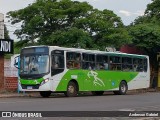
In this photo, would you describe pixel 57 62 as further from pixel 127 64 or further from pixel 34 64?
pixel 127 64

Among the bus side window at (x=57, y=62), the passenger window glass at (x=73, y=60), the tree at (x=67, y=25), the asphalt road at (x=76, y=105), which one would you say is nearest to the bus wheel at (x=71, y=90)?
the passenger window glass at (x=73, y=60)

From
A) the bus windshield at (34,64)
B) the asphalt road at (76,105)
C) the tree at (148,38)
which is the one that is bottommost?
the asphalt road at (76,105)

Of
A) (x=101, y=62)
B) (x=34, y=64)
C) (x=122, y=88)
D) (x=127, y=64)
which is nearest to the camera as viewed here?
(x=34, y=64)

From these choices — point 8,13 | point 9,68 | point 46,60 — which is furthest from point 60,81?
point 8,13

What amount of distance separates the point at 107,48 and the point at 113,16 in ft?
10.9

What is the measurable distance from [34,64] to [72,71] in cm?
238

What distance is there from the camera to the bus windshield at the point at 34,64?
24719 millimetres

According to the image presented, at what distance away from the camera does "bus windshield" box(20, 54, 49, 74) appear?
24.7m

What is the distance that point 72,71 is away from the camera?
2608 centimetres

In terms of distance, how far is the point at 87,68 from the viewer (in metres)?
27.5

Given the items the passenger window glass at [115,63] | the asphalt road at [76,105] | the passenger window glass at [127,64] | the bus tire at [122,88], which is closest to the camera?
the asphalt road at [76,105]

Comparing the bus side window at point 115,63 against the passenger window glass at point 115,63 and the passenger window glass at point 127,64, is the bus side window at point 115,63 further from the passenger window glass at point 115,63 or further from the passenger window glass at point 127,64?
the passenger window glass at point 127,64

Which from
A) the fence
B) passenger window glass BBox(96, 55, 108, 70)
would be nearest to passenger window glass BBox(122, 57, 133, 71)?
passenger window glass BBox(96, 55, 108, 70)

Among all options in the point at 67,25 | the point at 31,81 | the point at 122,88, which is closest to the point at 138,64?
the point at 122,88
